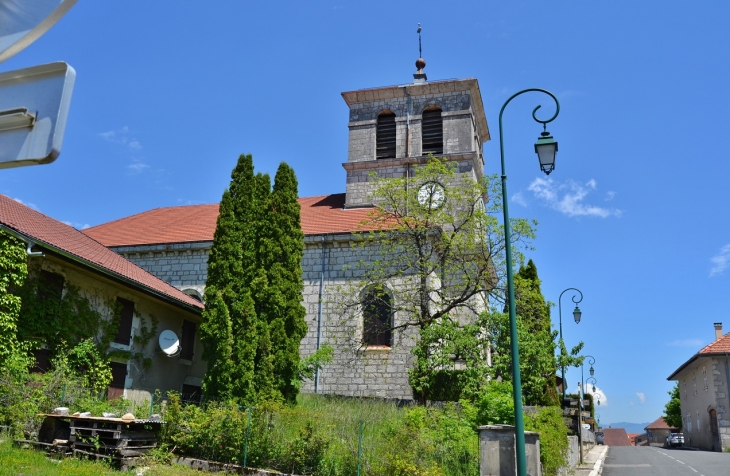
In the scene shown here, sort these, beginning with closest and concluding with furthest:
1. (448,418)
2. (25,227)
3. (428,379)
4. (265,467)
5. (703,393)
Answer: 1. (265,467)
2. (448,418)
3. (25,227)
4. (428,379)
5. (703,393)

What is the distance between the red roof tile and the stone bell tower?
1909cm

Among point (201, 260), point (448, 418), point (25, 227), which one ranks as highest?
point (201, 260)

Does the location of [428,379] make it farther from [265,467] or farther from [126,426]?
[126,426]

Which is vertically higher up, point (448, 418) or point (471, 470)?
point (448, 418)

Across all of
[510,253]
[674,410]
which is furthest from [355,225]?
[674,410]

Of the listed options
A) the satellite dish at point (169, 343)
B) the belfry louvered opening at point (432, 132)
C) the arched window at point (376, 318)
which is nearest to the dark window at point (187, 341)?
the satellite dish at point (169, 343)

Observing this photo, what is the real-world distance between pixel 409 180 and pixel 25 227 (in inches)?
624

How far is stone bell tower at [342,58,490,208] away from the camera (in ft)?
99.9

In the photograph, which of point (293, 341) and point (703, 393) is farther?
point (703, 393)

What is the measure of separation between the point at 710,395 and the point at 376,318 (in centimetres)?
2603

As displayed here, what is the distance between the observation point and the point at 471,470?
Answer: 12008 millimetres

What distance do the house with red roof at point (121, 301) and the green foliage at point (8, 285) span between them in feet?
0.73

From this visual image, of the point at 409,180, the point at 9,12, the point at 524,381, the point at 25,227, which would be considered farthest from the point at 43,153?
the point at 409,180

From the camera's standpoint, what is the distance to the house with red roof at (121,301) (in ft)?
53.6
